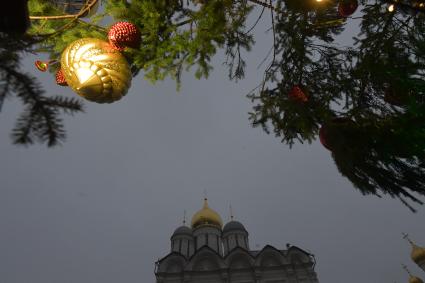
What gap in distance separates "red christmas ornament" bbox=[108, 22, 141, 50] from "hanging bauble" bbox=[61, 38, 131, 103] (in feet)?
0.37

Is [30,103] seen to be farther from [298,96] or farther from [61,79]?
[298,96]

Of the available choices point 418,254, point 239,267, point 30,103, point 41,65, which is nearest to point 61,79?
point 41,65

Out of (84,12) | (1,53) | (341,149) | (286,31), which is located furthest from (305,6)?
(1,53)

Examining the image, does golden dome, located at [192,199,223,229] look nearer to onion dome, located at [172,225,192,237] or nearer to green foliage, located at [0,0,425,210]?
onion dome, located at [172,225,192,237]

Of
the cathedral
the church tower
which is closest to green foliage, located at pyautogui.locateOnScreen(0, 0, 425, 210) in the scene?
the cathedral

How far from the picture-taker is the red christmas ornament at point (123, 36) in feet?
9.31

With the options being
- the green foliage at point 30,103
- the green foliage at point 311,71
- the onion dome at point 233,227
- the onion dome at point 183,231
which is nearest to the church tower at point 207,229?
the onion dome at point 183,231

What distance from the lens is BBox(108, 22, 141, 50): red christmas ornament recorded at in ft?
9.31

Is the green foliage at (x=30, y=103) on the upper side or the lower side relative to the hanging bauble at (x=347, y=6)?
lower

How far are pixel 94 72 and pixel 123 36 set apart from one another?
0.51m

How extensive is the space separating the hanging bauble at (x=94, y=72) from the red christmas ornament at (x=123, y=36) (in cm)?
11

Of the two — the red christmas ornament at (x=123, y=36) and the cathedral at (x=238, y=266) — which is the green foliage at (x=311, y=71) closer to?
the red christmas ornament at (x=123, y=36)

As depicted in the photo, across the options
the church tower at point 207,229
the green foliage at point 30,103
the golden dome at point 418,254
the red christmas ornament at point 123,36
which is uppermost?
the church tower at point 207,229

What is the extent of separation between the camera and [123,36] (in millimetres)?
2850
